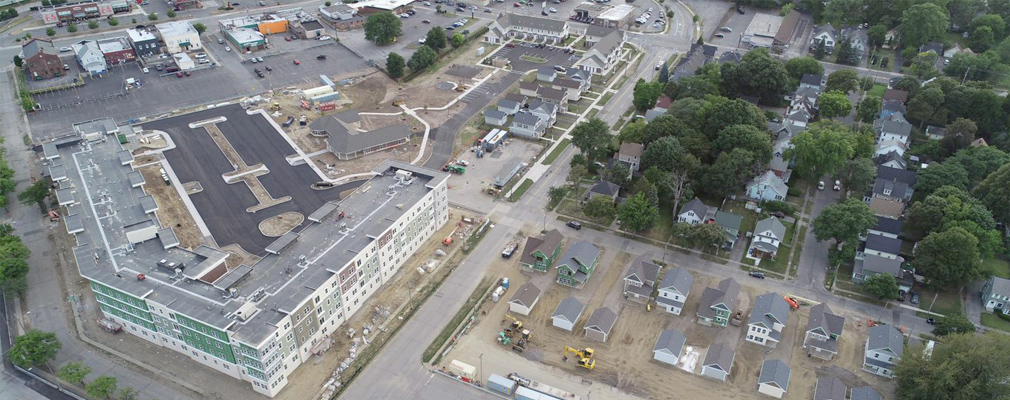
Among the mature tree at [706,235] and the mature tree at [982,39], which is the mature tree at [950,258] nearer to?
the mature tree at [706,235]

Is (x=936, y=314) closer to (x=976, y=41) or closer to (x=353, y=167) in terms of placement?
(x=353, y=167)

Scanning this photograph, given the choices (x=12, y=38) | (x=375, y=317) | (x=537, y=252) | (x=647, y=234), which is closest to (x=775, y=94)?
(x=647, y=234)

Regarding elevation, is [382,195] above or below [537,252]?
above

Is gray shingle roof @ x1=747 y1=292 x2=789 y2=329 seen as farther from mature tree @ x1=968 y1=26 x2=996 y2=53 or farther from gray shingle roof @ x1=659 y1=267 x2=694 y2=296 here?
mature tree @ x1=968 y1=26 x2=996 y2=53

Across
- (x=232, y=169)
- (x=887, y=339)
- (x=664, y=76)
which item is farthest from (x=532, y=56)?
(x=887, y=339)

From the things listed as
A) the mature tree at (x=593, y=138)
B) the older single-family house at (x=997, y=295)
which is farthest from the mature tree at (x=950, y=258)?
the mature tree at (x=593, y=138)

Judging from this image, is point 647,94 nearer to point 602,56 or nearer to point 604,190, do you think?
point 602,56
